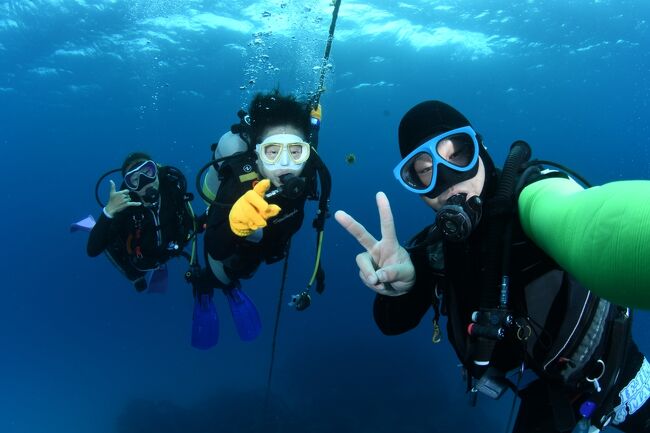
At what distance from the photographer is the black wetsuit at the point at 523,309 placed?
110 inches

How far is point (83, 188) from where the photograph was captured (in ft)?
259

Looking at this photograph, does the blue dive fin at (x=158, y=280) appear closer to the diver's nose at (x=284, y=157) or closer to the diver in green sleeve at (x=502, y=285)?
the diver's nose at (x=284, y=157)

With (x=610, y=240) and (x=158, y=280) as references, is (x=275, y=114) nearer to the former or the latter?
(x=610, y=240)

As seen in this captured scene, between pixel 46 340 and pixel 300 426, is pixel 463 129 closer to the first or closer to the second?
pixel 300 426

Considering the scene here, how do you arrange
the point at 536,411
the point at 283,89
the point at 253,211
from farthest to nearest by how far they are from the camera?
1. the point at 283,89
2. the point at 253,211
3. the point at 536,411

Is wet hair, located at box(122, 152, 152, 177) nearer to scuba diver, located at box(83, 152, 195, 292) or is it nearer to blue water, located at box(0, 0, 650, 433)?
scuba diver, located at box(83, 152, 195, 292)

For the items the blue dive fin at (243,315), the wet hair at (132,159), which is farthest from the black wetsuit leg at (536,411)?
the wet hair at (132,159)

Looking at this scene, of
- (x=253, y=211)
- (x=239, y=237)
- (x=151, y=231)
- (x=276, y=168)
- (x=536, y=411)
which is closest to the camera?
(x=536, y=411)

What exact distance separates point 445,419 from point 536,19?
20.7 meters

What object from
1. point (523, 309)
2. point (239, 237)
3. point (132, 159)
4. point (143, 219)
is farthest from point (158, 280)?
point (523, 309)

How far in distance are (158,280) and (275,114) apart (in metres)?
5.28

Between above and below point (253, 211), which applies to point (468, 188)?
above

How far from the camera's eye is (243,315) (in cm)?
727

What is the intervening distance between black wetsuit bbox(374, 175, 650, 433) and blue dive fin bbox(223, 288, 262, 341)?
4240 mm
